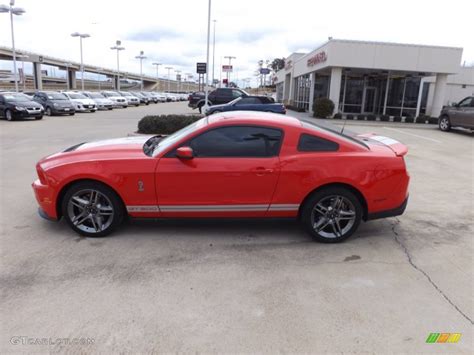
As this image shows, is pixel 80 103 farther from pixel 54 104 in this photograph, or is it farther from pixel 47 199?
pixel 47 199

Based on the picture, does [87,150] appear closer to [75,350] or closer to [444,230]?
[75,350]

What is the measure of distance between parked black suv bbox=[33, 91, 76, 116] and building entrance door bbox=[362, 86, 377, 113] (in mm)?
21628

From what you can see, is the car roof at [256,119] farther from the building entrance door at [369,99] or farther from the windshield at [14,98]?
the building entrance door at [369,99]

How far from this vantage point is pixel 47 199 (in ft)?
15.0

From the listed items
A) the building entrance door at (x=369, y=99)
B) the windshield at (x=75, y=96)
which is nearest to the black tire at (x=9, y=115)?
the windshield at (x=75, y=96)

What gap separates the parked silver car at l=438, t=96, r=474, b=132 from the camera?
58.7ft

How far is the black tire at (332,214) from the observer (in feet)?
14.9

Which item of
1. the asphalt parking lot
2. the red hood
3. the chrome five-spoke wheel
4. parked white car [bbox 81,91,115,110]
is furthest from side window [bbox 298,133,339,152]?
parked white car [bbox 81,91,115,110]

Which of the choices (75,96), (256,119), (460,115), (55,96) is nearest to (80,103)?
(75,96)

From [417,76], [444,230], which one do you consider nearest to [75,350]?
[444,230]

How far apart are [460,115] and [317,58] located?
11990 millimetres

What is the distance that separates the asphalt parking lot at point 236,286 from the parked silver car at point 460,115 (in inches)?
577

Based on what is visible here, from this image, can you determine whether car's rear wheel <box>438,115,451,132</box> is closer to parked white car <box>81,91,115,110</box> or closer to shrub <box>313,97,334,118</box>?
shrub <box>313,97,334,118</box>

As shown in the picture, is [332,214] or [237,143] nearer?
[237,143]
